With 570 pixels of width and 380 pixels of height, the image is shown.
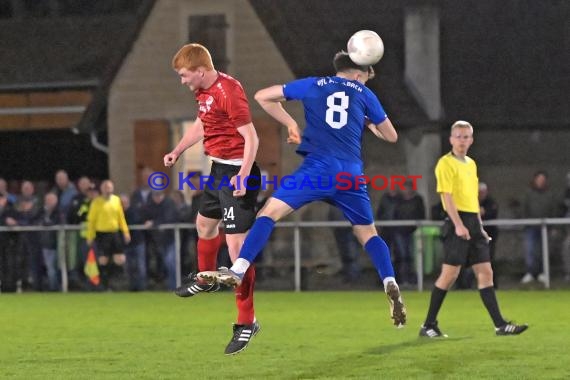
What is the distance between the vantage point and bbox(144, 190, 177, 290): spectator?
74.2 ft

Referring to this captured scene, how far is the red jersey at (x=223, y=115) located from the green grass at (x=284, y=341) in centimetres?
170

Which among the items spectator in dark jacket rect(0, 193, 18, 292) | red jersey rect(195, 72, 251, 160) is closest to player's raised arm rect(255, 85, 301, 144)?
red jersey rect(195, 72, 251, 160)

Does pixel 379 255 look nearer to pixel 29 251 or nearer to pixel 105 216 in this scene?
pixel 105 216

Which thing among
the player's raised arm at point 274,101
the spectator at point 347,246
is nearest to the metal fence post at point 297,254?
the spectator at point 347,246

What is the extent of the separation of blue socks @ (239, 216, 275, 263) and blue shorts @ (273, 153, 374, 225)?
0.21 metres

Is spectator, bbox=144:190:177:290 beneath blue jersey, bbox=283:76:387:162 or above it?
beneath

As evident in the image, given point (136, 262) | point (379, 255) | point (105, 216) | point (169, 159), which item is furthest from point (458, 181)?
point (136, 262)

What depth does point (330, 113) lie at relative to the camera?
10789 millimetres

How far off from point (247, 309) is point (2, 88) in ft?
97.7

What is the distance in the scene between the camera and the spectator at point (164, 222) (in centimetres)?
2262

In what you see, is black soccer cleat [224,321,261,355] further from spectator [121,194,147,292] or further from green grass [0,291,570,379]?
spectator [121,194,147,292]

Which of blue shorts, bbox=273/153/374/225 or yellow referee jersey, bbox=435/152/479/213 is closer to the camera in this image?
blue shorts, bbox=273/153/374/225

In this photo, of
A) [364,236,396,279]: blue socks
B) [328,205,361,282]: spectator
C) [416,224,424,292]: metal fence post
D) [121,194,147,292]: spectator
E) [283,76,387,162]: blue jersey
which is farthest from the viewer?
[121,194,147,292]: spectator

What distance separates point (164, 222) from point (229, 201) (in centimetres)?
Answer: 1187
